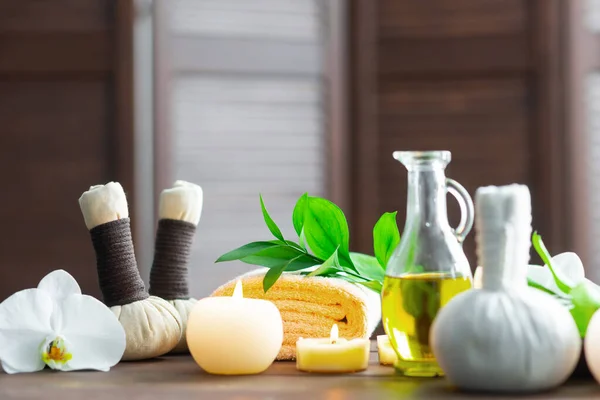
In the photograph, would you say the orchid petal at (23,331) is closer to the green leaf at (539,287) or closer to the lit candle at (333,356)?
the lit candle at (333,356)

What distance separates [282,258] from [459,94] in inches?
76.7

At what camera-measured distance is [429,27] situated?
263 cm

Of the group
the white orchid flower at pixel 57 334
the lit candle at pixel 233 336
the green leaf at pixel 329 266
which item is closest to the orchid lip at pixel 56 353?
the white orchid flower at pixel 57 334

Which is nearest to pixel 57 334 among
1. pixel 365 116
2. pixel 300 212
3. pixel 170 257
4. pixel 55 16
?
pixel 170 257

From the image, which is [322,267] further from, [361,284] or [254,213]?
[254,213]

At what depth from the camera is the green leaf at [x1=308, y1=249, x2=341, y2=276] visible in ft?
2.49

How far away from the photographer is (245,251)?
0.78 metres

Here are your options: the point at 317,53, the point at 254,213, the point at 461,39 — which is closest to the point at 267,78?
the point at 317,53

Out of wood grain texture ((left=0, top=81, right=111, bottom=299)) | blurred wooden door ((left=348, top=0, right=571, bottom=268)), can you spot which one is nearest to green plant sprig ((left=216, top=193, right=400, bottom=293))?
blurred wooden door ((left=348, top=0, right=571, bottom=268))

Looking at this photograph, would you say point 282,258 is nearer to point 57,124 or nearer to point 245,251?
point 245,251

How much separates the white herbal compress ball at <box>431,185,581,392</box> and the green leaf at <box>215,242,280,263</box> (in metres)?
0.24

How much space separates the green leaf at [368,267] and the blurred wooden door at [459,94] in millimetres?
1742

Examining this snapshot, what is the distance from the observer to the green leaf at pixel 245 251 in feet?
2.48

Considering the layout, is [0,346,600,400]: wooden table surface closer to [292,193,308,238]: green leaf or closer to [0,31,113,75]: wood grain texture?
[292,193,308,238]: green leaf
